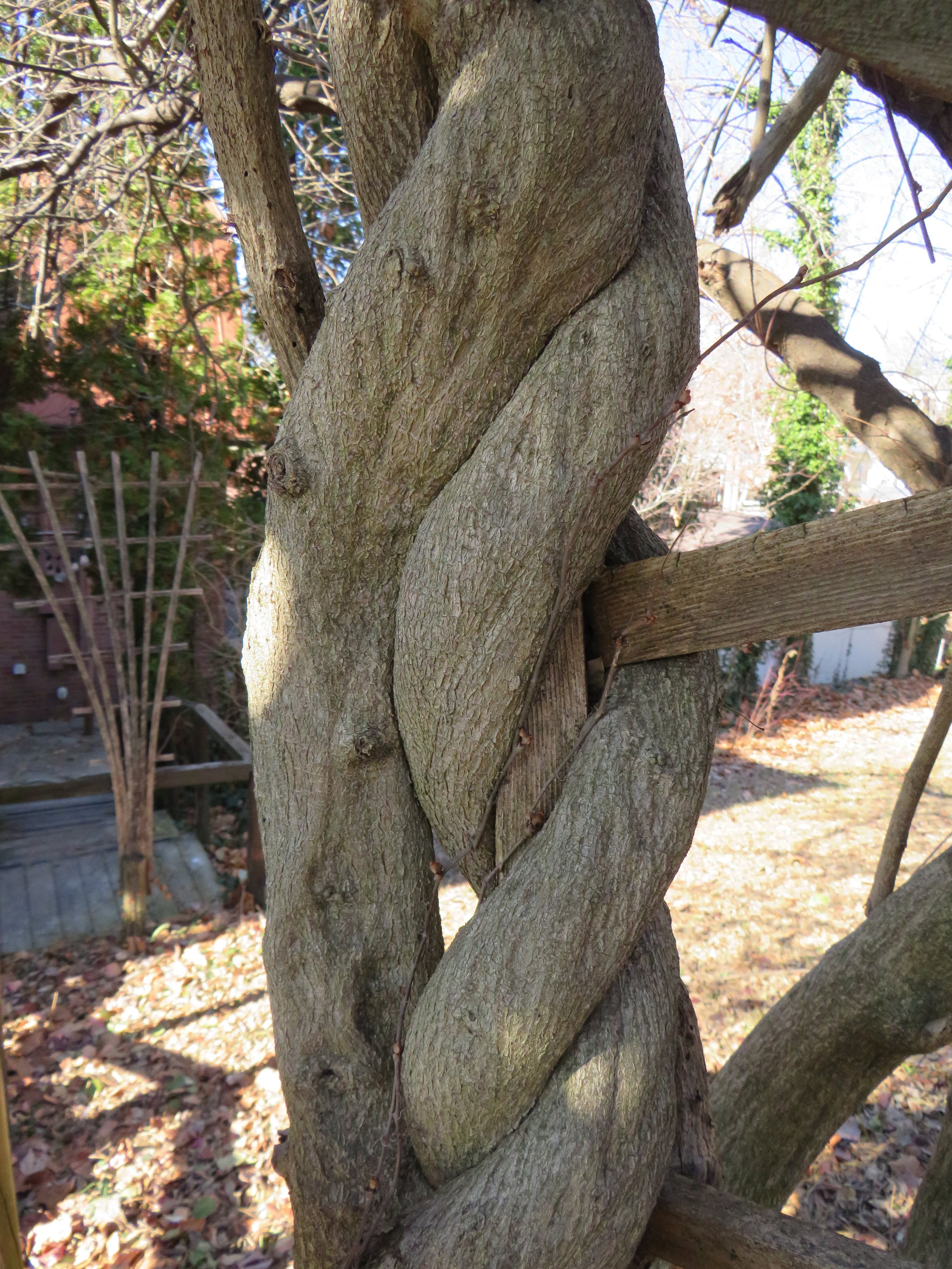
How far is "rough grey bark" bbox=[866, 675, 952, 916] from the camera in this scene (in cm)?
221

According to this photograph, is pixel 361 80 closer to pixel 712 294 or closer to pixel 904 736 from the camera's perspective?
pixel 712 294

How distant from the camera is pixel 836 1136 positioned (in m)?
3.69

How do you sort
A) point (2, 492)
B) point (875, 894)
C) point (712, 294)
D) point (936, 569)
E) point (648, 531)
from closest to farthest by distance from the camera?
point (936, 569) → point (648, 531) → point (875, 894) → point (712, 294) → point (2, 492)

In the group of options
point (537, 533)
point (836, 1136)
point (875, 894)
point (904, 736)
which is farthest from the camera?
point (904, 736)

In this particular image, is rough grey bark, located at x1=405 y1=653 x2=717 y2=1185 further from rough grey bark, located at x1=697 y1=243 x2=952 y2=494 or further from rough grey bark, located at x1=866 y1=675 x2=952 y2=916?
rough grey bark, located at x1=697 y1=243 x2=952 y2=494

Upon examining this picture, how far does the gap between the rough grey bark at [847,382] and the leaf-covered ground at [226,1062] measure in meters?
2.68

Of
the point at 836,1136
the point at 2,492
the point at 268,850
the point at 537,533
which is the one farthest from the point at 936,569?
the point at 2,492

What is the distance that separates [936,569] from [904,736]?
10.4m

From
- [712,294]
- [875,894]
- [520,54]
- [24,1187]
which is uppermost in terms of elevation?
Answer: [712,294]

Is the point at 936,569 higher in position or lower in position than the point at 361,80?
lower

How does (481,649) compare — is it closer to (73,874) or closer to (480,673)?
(480,673)

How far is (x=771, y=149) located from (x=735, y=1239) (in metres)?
2.89

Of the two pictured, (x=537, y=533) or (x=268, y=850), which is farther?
(x=268, y=850)

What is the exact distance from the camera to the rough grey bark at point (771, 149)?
8.39 ft
